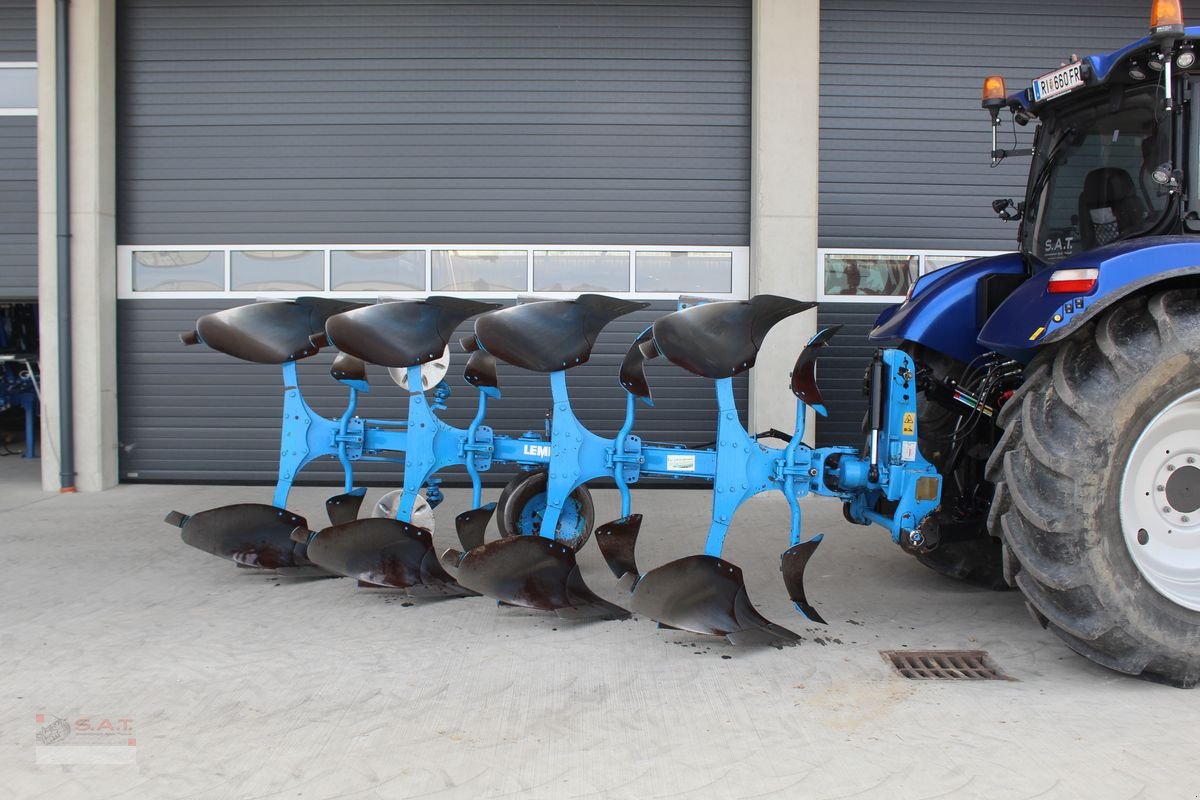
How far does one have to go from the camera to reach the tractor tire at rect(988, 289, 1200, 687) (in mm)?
3213

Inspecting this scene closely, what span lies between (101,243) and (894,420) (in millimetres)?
6399

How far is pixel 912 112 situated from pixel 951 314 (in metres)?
3.87

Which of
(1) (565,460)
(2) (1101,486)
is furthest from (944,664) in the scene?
(1) (565,460)

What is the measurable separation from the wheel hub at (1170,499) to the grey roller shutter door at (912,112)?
3873 mm

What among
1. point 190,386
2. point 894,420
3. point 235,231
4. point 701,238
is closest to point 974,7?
point 701,238

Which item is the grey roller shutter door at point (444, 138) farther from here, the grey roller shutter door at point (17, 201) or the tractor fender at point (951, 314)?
the tractor fender at point (951, 314)

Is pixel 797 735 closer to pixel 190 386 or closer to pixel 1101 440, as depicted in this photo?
pixel 1101 440

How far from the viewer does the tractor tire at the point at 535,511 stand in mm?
4867

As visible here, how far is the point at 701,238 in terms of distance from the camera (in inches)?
296

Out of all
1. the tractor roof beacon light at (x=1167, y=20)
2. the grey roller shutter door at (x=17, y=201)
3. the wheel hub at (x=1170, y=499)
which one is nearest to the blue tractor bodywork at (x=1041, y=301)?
the wheel hub at (x=1170, y=499)

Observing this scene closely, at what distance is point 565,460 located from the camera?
4172 millimetres

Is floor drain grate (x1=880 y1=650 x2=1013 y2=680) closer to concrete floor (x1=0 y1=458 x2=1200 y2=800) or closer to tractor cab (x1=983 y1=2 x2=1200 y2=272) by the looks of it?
concrete floor (x1=0 y1=458 x2=1200 y2=800)

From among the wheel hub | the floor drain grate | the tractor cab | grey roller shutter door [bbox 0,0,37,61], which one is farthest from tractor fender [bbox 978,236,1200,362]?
grey roller shutter door [bbox 0,0,37,61]

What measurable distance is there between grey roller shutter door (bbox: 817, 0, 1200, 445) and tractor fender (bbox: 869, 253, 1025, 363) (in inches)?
118
